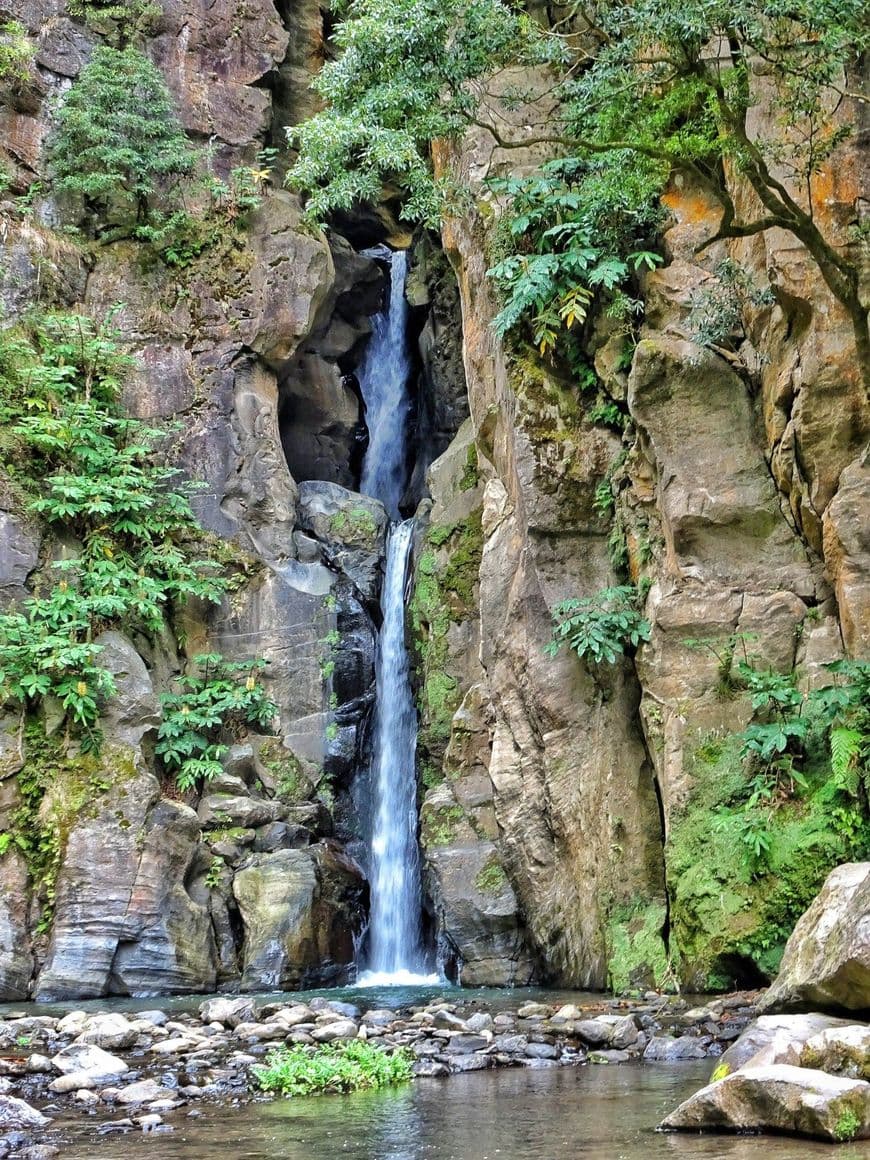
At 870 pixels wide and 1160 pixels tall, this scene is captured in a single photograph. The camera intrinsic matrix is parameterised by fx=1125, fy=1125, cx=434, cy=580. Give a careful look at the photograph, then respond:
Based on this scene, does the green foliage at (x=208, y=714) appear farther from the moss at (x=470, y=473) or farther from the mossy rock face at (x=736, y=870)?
the mossy rock face at (x=736, y=870)

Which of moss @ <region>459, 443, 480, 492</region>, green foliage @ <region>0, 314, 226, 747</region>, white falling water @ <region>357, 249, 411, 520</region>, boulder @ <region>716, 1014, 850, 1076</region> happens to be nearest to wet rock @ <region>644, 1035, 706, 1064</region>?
boulder @ <region>716, 1014, 850, 1076</region>

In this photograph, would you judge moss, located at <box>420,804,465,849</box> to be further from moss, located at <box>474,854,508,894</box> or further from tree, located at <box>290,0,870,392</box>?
tree, located at <box>290,0,870,392</box>

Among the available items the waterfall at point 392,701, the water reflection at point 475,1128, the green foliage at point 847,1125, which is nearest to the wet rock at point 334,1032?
the water reflection at point 475,1128

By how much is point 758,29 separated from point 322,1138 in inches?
395

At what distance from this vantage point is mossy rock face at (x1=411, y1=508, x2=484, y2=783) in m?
18.8

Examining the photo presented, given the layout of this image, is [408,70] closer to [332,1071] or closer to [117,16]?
[332,1071]

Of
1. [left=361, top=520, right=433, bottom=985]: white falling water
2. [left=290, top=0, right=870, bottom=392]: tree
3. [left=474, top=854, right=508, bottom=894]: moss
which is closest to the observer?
[left=290, top=0, right=870, bottom=392]: tree

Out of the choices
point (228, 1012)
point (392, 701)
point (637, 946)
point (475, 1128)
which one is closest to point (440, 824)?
point (637, 946)

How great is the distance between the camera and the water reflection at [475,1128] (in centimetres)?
600

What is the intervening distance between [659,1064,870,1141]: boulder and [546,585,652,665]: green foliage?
25.3ft

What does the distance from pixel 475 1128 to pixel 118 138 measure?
67.2 ft

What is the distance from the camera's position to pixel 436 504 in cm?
2073

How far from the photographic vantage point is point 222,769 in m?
18.0

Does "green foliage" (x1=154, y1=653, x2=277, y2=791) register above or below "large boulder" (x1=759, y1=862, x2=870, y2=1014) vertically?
above
